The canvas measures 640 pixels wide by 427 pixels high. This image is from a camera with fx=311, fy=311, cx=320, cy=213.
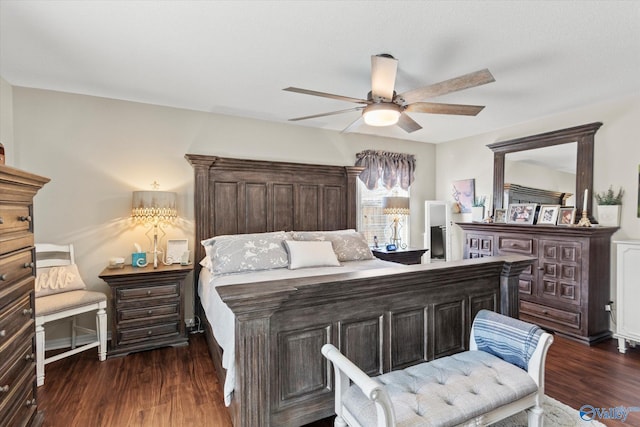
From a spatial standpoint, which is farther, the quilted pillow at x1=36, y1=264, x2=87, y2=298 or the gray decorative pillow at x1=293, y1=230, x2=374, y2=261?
the gray decorative pillow at x1=293, y1=230, x2=374, y2=261

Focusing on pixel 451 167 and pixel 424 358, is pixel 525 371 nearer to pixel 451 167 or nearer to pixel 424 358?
pixel 424 358

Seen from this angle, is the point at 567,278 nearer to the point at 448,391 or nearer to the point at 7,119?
the point at 448,391

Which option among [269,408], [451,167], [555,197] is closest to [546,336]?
[269,408]

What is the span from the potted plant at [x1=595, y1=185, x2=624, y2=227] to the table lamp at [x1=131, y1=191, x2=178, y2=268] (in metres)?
4.63

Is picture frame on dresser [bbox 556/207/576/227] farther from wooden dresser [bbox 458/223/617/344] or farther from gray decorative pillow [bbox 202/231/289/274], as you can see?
gray decorative pillow [bbox 202/231/289/274]

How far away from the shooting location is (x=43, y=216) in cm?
306

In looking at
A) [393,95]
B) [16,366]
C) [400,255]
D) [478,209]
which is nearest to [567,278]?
[478,209]

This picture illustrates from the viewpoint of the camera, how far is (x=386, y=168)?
16.1ft

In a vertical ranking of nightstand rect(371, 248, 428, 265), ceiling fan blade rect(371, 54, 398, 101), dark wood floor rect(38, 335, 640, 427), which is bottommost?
dark wood floor rect(38, 335, 640, 427)

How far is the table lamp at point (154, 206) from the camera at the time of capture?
3.19 metres

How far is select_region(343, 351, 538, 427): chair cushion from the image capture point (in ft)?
4.47

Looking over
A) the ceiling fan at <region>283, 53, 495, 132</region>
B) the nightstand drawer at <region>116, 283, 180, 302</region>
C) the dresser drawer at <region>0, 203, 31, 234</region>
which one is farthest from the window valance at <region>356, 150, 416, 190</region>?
the dresser drawer at <region>0, 203, 31, 234</region>

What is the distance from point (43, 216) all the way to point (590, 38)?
15.8ft

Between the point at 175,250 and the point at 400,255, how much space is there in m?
2.86
